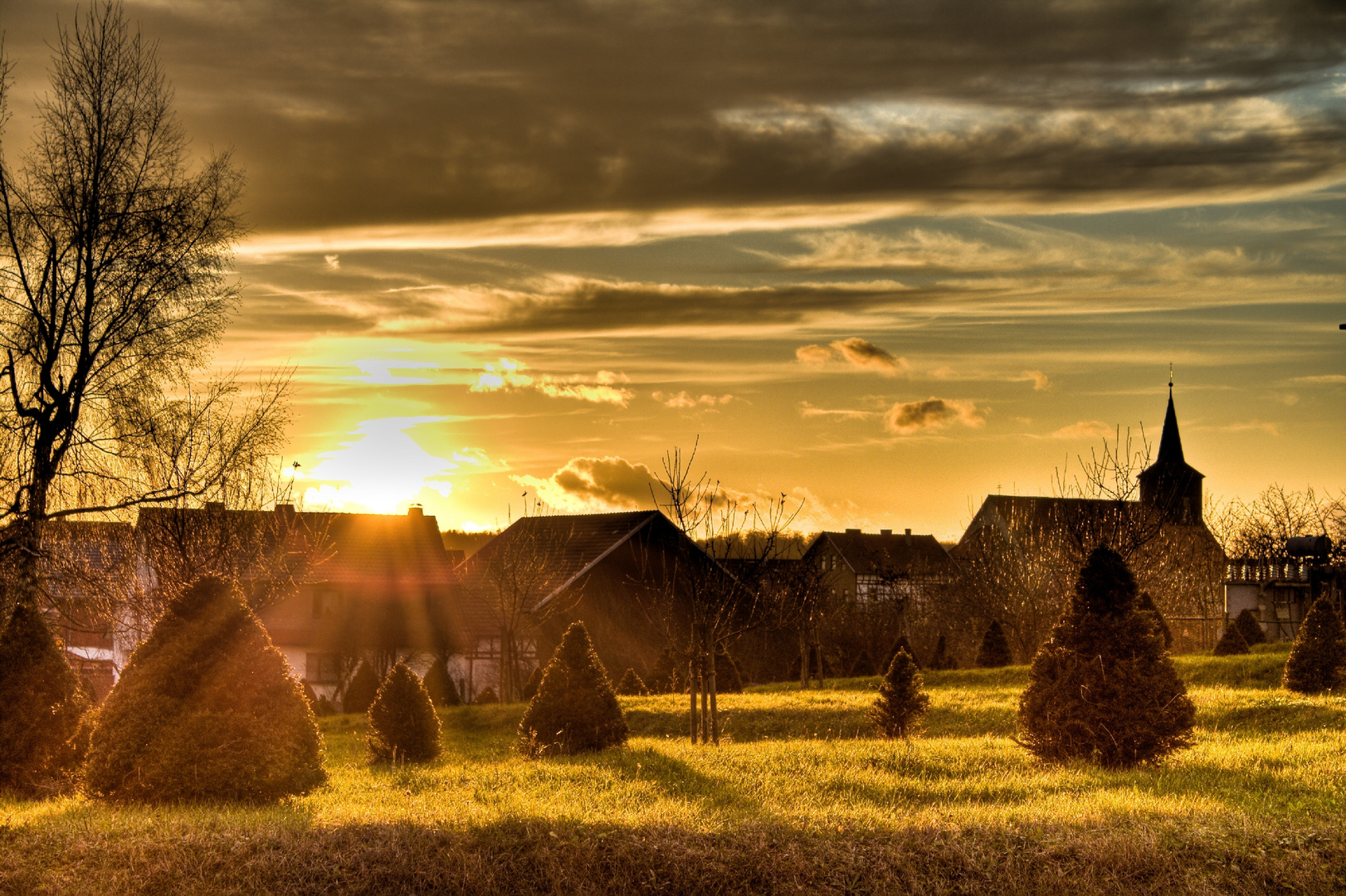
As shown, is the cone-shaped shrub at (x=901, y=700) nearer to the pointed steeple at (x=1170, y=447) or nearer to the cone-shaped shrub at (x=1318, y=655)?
the cone-shaped shrub at (x=1318, y=655)

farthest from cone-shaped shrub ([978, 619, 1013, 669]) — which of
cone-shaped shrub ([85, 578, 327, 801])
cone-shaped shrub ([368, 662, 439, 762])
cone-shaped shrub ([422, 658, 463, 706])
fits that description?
cone-shaped shrub ([85, 578, 327, 801])

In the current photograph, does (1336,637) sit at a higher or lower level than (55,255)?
lower

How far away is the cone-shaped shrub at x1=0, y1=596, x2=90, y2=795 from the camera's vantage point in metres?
13.4

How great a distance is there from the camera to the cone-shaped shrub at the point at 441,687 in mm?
32781

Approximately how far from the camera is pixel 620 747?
15.1m

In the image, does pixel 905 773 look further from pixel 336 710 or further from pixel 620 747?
pixel 336 710

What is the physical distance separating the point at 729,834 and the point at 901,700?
11.2 metres

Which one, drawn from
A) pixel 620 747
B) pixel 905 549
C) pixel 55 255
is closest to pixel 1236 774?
pixel 620 747

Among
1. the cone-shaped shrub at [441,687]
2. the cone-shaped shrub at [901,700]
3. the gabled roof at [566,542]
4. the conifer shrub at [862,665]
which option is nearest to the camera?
the cone-shaped shrub at [901,700]

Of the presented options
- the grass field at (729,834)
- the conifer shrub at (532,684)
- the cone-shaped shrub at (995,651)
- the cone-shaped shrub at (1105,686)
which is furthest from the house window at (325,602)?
the cone-shaped shrub at (1105,686)

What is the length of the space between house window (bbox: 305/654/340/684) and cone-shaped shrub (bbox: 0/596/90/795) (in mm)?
22371

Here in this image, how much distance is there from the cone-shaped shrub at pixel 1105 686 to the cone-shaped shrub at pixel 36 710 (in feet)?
41.8

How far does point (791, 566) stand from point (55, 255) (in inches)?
1159

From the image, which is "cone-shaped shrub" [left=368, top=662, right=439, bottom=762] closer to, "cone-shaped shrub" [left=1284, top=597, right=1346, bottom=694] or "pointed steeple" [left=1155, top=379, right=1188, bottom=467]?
"cone-shaped shrub" [left=1284, top=597, right=1346, bottom=694]
